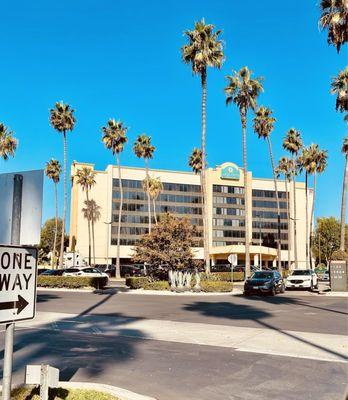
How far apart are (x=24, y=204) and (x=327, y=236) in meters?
101

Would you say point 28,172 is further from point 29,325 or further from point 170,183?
point 170,183

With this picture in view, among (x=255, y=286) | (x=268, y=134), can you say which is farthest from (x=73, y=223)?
(x=255, y=286)

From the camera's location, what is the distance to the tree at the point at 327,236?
9681cm

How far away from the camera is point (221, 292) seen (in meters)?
30.2

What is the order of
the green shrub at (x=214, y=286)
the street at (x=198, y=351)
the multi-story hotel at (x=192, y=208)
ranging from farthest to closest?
the multi-story hotel at (x=192, y=208) → the green shrub at (x=214, y=286) → the street at (x=198, y=351)

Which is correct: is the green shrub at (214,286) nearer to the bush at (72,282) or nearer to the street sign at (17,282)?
the bush at (72,282)

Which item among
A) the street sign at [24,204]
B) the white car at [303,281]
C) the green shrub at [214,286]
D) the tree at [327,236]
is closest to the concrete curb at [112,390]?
the street sign at [24,204]

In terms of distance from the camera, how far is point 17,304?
362 cm

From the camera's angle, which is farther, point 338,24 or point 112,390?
point 338,24

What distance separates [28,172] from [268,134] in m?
49.0

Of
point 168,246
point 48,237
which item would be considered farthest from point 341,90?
point 48,237

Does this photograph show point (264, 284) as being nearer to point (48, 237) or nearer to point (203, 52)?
point (203, 52)

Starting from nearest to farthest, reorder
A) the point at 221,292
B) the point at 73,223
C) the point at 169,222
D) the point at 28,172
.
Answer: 1. the point at 28,172
2. the point at 221,292
3. the point at 169,222
4. the point at 73,223

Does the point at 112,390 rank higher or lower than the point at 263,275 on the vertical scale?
lower
